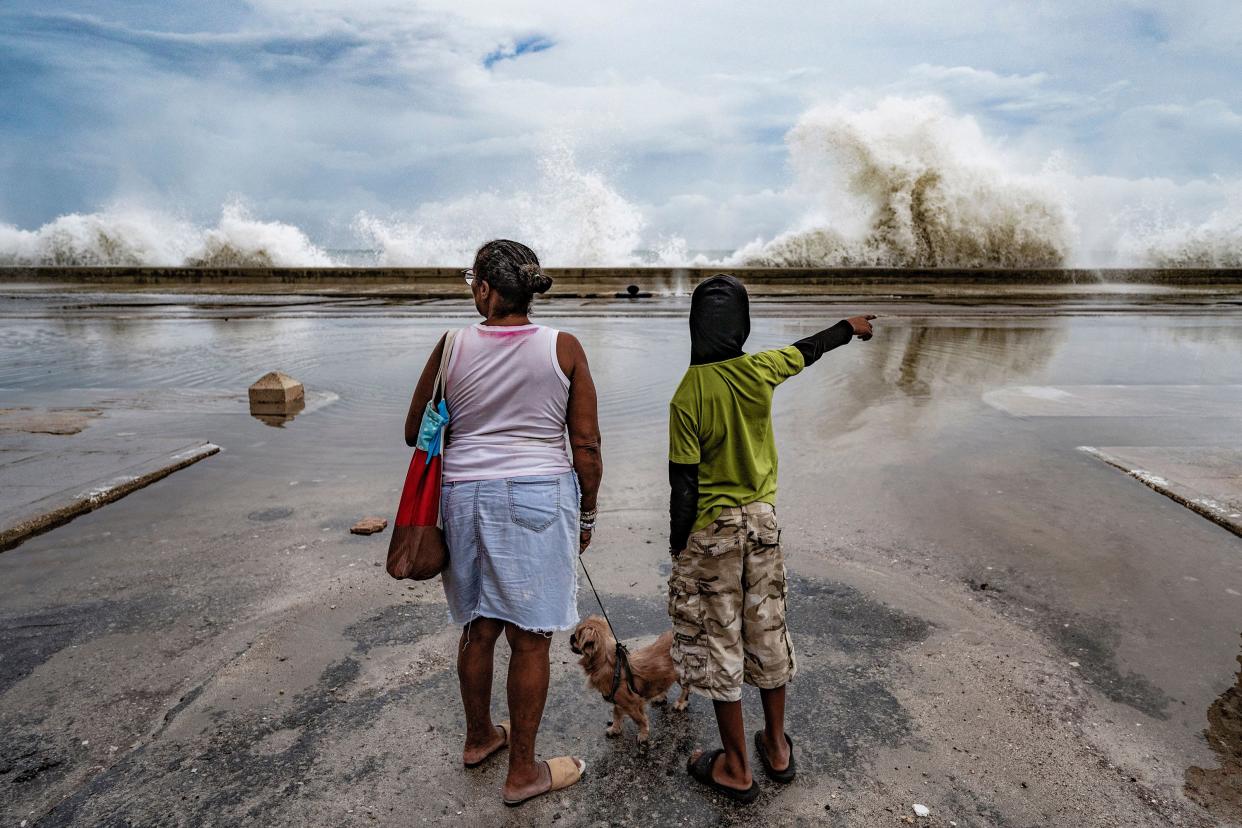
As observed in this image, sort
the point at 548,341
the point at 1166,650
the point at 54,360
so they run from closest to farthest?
the point at 548,341, the point at 1166,650, the point at 54,360

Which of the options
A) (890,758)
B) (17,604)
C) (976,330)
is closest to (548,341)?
(890,758)

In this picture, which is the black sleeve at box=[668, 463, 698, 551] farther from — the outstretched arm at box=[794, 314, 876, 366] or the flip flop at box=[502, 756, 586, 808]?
the flip flop at box=[502, 756, 586, 808]

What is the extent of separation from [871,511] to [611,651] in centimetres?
283

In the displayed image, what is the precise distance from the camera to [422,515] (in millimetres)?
2311

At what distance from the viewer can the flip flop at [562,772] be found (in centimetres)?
252

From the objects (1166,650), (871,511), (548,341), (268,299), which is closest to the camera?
(548,341)

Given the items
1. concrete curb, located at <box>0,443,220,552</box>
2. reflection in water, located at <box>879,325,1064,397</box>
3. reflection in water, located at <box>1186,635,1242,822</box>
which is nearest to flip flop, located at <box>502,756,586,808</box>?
reflection in water, located at <box>1186,635,1242,822</box>

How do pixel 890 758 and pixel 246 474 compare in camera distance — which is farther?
pixel 246 474

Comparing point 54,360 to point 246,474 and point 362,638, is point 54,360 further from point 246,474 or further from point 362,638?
point 362,638

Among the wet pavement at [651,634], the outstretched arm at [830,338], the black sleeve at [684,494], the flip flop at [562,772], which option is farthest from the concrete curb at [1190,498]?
the flip flop at [562,772]

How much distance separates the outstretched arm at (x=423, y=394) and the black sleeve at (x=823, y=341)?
3.78ft

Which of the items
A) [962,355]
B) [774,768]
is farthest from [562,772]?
[962,355]

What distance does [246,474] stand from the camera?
5.92 metres

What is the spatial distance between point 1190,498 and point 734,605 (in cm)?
414
